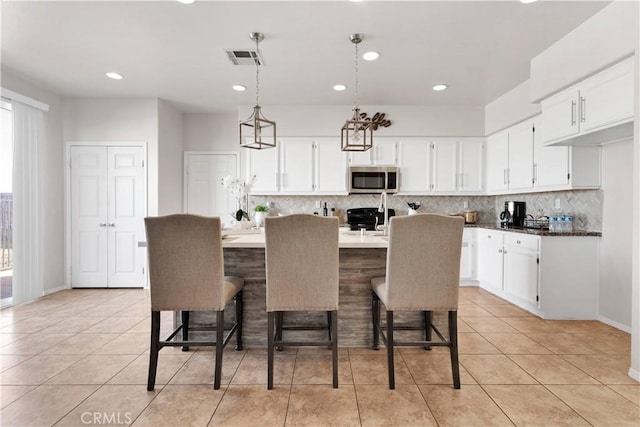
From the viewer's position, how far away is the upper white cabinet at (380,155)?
16.6ft

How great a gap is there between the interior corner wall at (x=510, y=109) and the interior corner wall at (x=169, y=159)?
481 centimetres

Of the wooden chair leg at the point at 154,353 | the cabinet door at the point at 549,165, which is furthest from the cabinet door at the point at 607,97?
the wooden chair leg at the point at 154,353

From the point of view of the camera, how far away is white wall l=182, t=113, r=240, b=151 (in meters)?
5.55

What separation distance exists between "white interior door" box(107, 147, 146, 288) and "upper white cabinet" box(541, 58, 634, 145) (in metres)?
5.10

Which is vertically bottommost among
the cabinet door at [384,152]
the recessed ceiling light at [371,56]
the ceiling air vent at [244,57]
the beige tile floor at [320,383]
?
the beige tile floor at [320,383]

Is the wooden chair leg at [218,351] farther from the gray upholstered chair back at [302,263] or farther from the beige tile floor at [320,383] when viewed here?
the gray upholstered chair back at [302,263]

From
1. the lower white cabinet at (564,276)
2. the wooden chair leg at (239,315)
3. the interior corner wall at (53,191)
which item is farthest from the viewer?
the interior corner wall at (53,191)

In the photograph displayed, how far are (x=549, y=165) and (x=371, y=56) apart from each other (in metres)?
2.37

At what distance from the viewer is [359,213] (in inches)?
203

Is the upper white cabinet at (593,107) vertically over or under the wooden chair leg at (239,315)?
over

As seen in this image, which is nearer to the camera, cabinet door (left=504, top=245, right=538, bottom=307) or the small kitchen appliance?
cabinet door (left=504, top=245, right=538, bottom=307)

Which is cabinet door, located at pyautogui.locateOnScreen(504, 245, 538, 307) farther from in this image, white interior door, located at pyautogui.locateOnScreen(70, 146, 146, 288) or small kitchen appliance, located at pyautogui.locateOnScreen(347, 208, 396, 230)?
white interior door, located at pyautogui.locateOnScreen(70, 146, 146, 288)

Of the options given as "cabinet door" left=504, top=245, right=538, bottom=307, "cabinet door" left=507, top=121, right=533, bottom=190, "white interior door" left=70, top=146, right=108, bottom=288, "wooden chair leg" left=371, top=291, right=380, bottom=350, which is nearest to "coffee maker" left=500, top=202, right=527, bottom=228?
"cabinet door" left=507, top=121, right=533, bottom=190

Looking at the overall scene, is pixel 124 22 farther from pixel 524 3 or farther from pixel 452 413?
pixel 452 413
